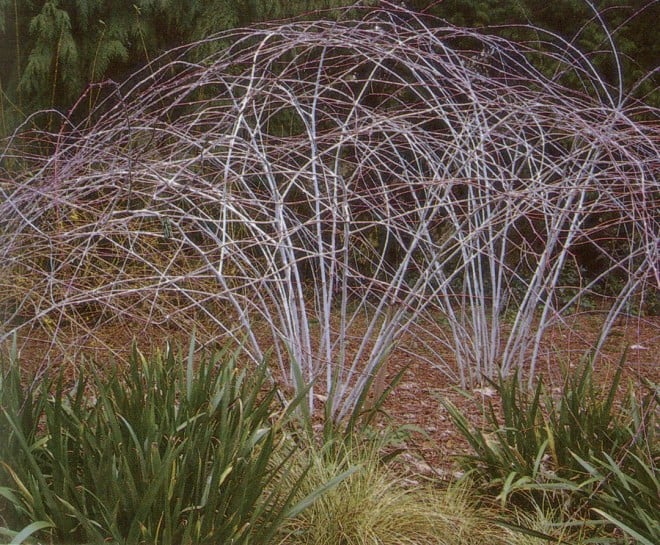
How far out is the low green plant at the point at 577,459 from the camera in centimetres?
285

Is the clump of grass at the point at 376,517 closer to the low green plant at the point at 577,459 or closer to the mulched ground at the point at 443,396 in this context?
the low green plant at the point at 577,459

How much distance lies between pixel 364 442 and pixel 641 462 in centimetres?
114

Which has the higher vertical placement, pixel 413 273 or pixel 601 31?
pixel 601 31

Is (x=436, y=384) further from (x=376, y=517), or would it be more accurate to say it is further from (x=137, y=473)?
(x=137, y=473)

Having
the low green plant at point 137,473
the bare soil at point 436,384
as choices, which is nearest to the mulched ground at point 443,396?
the bare soil at point 436,384

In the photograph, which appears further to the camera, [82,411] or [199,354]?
[199,354]

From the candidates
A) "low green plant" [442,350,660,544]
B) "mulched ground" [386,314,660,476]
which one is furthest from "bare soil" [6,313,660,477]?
"low green plant" [442,350,660,544]

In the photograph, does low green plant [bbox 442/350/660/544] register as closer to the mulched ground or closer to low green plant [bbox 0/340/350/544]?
the mulched ground

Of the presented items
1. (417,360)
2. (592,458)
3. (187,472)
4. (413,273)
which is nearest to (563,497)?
(592,458)

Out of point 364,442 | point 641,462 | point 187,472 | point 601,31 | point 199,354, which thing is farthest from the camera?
point 601,31

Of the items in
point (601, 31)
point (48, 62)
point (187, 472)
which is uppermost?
point (48, 62)

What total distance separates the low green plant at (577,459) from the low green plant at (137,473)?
0.94 metres

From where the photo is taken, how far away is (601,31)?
7523 millimetres

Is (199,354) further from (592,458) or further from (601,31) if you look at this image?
(601,31)
